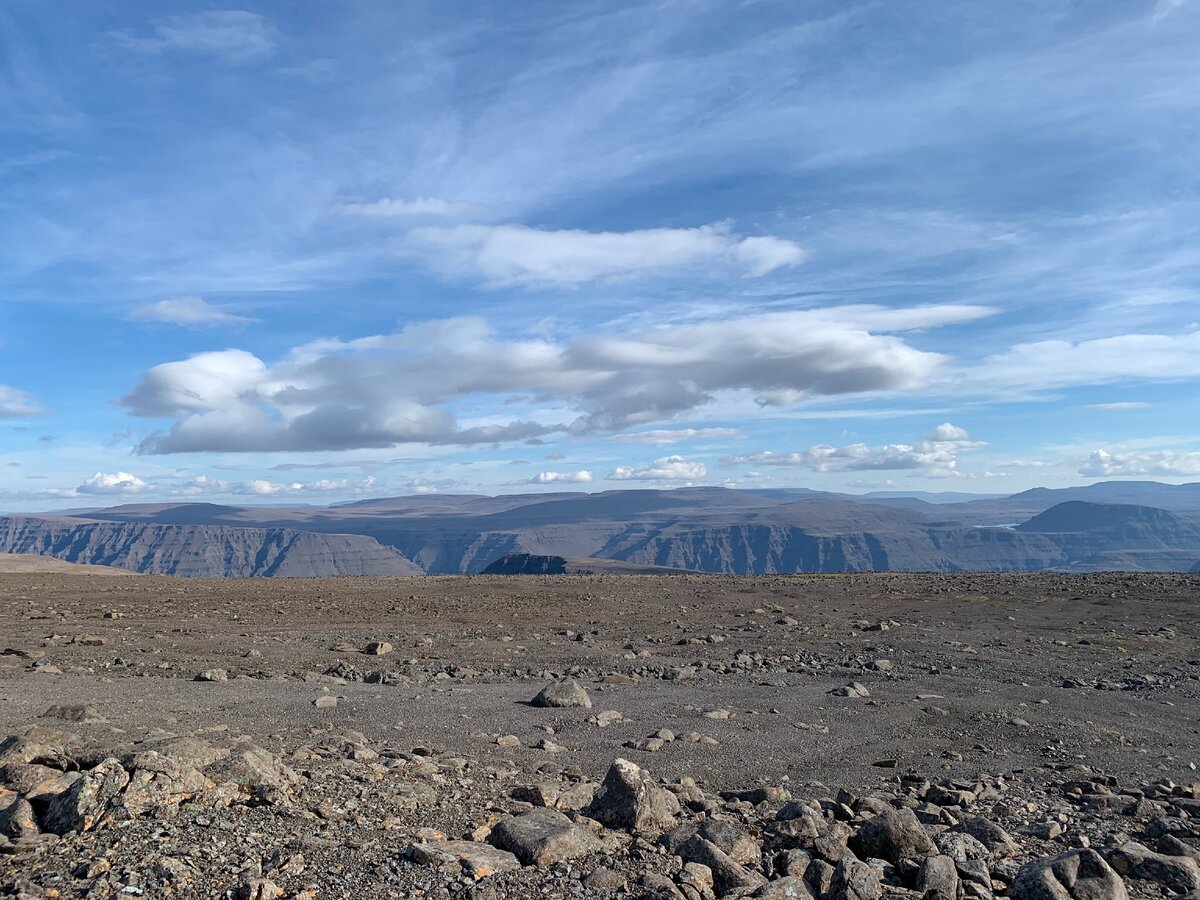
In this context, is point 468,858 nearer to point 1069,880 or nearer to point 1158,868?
point 1069,880

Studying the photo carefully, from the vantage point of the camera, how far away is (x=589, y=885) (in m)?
6.29

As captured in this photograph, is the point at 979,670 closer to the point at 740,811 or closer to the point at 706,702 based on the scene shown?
the point at 706,702

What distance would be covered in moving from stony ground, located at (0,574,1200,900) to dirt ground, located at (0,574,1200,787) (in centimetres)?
10

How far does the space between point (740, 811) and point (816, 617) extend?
19259mm

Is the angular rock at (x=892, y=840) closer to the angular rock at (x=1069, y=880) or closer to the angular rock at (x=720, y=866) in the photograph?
the angular rock at (x=1069, y=880)

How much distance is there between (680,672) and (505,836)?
10.6m

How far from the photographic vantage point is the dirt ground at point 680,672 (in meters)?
11.7

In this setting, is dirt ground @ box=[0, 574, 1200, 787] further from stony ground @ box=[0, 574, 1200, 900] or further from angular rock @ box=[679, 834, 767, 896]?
angular rock @ box=[679, 834, 767, 896]

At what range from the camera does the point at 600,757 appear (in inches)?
436

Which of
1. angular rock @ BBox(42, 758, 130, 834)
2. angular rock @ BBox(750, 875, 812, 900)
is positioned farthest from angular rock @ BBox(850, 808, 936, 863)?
angular rock @ BBox(42, 758, 130, 834)

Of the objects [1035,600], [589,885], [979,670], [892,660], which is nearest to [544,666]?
[892,660]

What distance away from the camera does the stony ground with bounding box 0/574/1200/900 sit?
643 centimetres

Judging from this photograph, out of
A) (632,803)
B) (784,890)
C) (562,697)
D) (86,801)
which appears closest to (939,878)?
(784,890)

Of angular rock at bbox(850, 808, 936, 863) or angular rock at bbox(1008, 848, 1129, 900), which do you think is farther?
angular rock at bbox(850, 808, 936, 863)
